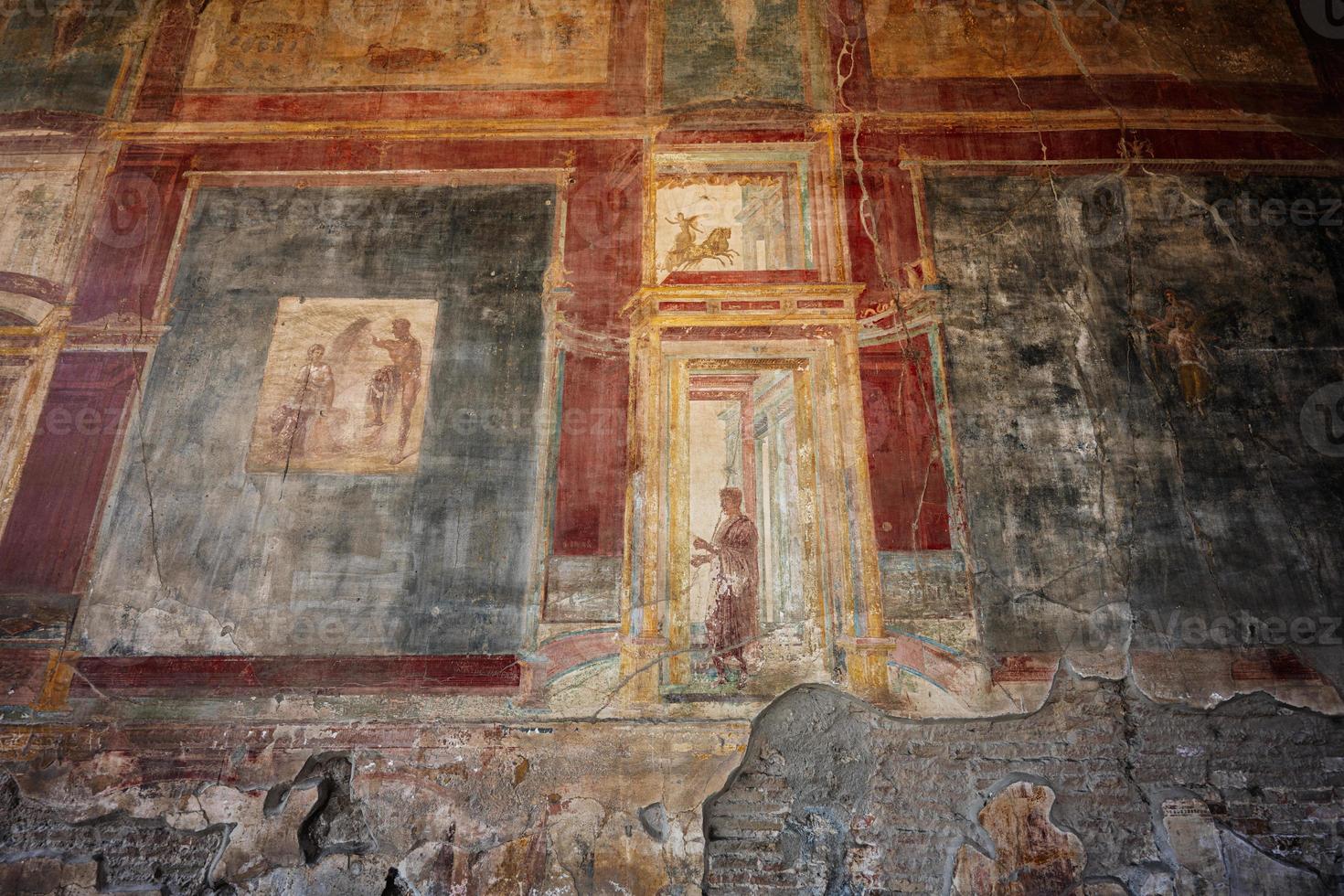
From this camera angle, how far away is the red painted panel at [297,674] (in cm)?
393

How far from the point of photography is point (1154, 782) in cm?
369

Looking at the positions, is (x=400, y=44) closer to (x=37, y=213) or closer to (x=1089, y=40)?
(x=37, y=213)

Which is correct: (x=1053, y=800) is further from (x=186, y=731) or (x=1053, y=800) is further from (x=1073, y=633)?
(x=186, y=731)

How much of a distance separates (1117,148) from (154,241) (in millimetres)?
5223

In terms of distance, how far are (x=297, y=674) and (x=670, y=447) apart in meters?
1.95

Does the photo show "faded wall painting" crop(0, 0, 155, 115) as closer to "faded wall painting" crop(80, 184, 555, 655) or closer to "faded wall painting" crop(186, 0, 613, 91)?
"faded wall painting" crop(186, 0, 613, 91)

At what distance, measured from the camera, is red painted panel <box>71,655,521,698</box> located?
12.9ft

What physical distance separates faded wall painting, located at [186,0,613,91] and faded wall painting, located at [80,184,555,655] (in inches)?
31.1

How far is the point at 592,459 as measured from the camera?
4312mm

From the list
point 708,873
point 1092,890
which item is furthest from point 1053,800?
point 708,873

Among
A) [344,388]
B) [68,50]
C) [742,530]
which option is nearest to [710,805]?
[742,530]

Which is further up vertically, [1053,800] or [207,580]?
[207,580]

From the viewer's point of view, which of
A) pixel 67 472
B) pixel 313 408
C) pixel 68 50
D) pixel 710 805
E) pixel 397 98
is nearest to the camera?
pixel 710 805

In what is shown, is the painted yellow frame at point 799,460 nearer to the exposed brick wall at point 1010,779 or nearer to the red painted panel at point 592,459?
the red painted panel at point 592,459
